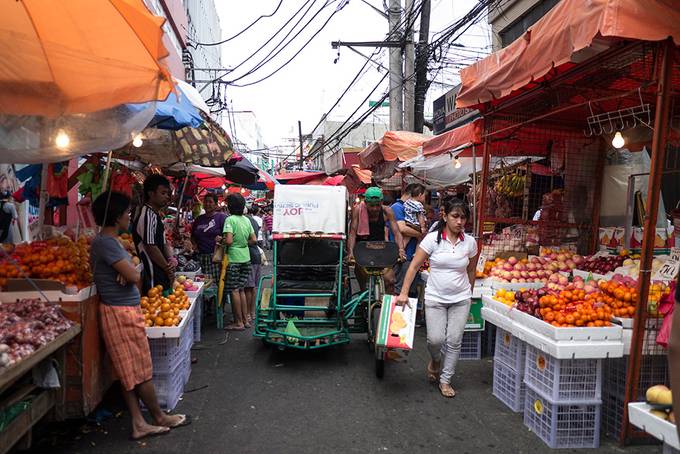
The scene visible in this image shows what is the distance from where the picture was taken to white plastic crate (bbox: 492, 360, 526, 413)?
4477mm

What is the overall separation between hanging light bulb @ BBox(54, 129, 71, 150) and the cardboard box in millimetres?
3282

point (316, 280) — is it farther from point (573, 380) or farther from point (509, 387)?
point (573, 380)

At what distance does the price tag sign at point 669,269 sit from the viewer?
4.44 metres

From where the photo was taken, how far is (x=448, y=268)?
15.5 feet

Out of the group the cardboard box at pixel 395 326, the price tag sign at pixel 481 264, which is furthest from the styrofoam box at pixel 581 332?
the price tag sign at pixel 481 264

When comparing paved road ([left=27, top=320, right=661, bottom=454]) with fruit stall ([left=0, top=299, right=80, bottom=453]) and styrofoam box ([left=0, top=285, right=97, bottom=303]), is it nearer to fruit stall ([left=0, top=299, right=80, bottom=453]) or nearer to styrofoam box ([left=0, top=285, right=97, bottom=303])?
fruit stall ([left=0, top=299, right=80, bottom=453])

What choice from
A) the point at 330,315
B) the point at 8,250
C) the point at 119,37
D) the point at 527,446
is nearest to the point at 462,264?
the point at 527,446

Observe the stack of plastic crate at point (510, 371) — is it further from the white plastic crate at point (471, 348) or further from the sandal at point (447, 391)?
the white plastic crate at point (471, 348)

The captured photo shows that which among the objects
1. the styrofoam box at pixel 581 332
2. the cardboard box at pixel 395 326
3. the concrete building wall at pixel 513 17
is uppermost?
the concrete building wall at pixel 513 17

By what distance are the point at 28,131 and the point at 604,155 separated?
24.1 feet

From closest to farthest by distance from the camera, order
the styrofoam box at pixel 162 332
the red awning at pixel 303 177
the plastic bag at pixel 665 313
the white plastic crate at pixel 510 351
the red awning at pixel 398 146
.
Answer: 1. the plastic bag at pixel 665 313
2. the styrofoam box at pixel 162 332
3. the white plastic crate at pixel 510 351
4. the red awning at pixel 398 146
5. the red awning at pixel 303 177

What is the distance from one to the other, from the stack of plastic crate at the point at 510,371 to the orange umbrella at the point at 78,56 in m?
3.86

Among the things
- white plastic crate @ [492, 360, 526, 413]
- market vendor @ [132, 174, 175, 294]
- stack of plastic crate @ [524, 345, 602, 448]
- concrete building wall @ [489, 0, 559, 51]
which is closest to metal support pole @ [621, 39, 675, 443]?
stack of plastic crate @ [524, 345, 602, 448]

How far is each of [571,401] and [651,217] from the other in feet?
5.22
